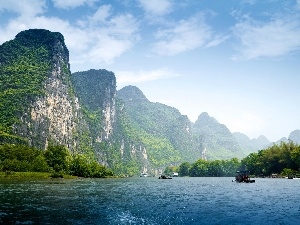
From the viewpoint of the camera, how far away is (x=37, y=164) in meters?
146

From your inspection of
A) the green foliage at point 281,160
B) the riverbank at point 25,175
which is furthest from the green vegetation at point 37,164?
the green foliage at point 281,160

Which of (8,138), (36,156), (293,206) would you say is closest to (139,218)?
(293,206)

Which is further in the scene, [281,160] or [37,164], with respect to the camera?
[281,160]

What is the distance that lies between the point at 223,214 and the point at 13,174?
109443mm

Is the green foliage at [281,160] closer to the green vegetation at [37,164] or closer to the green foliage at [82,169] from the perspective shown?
the green foliage at [82,169]

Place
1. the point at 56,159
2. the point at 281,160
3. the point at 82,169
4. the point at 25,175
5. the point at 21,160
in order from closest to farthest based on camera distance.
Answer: the point at 25,175 < the point at 21,160 < the point at 56,159 < the point at 82,169 < the point at 281,160

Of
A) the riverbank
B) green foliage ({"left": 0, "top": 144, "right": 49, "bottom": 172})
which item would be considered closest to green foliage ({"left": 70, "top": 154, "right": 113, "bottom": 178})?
green foliage ({"left": 0, "top": 144, "right": 49, "bottom": 172})

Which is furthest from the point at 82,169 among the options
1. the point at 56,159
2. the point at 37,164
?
the point at 37,164

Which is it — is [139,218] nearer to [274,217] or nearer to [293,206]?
[274,217]

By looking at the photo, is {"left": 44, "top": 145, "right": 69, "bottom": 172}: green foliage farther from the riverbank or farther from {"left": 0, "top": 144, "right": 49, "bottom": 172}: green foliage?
the riverbank

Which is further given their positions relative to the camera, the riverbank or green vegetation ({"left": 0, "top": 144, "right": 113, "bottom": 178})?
green vegetation ({"left": 0, "top": 144, "right": 113, "bottom": 178})

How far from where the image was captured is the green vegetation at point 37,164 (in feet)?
445

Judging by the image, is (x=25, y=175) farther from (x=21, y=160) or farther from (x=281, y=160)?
(x=281, y=160)

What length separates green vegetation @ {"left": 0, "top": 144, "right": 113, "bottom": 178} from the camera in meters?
136
